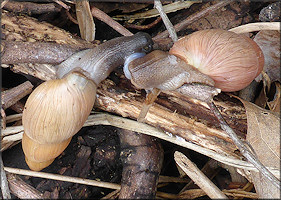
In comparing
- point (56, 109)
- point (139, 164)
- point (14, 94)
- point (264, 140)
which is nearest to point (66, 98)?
Answer: point (56, 109)

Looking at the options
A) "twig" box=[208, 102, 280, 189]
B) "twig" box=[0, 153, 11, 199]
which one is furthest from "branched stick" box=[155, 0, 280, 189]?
"twig" box=[0, 153, 11, 199]

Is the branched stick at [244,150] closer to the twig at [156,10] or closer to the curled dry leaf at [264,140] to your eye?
the curled dry leaf at [264,140]

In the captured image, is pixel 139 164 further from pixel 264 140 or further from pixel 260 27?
pixel 260 27

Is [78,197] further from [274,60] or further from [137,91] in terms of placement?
[274,60]

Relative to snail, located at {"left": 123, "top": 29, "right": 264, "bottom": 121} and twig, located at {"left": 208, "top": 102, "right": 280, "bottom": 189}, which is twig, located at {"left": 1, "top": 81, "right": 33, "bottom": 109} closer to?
snail, located at {"left": 123, "top": 29, "right": 264, "bottom": 121}

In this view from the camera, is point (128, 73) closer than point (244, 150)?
No
